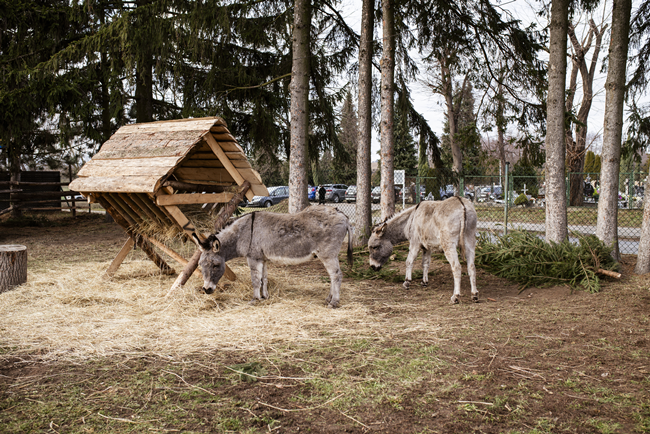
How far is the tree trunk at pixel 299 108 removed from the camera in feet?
32.2

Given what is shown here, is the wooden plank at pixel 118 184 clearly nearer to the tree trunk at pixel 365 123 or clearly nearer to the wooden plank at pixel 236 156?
the wooden plank at pixel 236 156

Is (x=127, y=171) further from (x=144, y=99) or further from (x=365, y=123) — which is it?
(x=144, y=99)

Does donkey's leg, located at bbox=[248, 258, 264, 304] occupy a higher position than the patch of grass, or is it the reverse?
donkey's leg, located at bbox=[248, 258, 264, 304]

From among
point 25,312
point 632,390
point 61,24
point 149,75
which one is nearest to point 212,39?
point 149,75

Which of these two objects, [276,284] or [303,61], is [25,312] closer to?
[276,284]

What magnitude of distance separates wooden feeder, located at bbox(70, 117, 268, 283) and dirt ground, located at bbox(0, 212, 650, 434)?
243 cm

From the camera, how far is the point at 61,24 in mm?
14805

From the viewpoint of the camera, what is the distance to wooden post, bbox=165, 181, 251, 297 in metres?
6.40

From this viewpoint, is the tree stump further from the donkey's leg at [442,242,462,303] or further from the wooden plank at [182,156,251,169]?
the donkey's leg at [442,242,462,303]

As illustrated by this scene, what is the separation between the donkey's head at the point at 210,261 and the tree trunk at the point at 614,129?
6.26 metres

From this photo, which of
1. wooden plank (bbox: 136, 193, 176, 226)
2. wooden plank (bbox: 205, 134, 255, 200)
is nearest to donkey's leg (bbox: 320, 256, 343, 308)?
wooden plank (bbox: 205, 134, 255, 200)

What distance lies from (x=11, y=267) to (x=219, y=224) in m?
3.48

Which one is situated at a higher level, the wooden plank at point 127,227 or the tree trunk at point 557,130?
the tree trunk at point 557,130

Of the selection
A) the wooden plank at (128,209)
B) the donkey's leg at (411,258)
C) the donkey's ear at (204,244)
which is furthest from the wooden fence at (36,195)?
the donkey's leg at (411,258)
